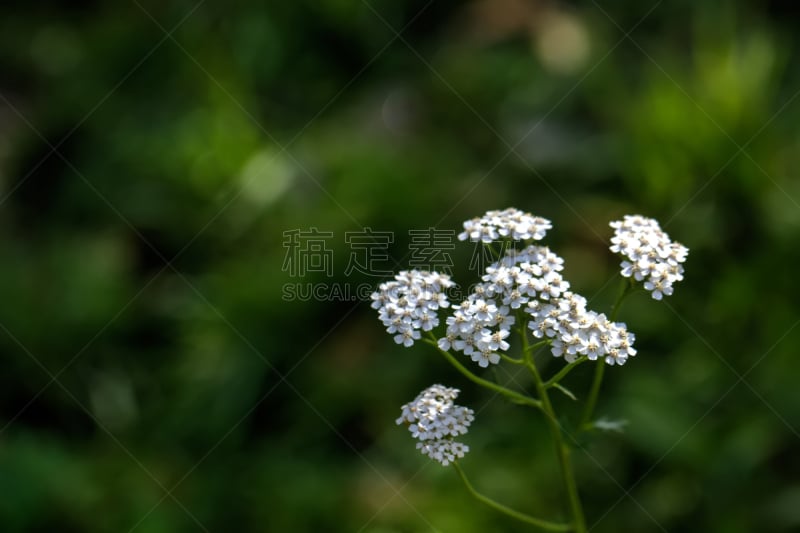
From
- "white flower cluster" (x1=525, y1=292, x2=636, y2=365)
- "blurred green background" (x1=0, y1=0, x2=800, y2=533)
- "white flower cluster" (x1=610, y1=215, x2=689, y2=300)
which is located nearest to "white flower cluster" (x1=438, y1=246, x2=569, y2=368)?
"white flower cluster" (x1=525, y1=292, x2=636, y2=365)

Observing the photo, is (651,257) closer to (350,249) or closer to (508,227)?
(508,227)

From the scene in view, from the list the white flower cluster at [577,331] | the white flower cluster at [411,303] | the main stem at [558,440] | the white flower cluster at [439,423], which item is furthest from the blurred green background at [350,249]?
the white flower cluster at [577,331]

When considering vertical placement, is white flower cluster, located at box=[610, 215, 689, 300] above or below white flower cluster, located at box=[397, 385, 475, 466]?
above

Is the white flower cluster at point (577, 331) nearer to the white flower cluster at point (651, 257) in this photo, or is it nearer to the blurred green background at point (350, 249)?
the white flower cluster at point (651, 257)

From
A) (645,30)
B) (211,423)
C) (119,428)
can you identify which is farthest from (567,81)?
(119,428)

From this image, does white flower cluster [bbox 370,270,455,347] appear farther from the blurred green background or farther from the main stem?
the blurred green background

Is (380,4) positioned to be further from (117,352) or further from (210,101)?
(117,352)
